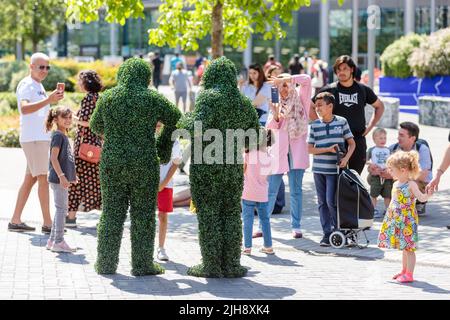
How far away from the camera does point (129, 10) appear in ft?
43.3

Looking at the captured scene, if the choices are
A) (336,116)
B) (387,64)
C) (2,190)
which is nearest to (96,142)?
(336,116)

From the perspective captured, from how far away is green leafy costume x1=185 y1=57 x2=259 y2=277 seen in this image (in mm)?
8000

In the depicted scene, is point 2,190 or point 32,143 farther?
point 2,190

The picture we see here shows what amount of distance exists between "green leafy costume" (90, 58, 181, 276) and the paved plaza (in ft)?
0.91

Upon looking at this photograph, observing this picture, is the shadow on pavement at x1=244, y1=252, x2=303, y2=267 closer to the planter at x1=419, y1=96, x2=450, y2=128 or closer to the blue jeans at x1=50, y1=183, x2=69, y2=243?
the blue jeans at x1=50, y1=183, x2=69, y2=243

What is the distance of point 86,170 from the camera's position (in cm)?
1078

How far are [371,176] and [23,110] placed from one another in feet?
13.9

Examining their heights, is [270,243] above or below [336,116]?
below

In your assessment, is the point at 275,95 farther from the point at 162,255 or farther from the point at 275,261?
the point at 162,255

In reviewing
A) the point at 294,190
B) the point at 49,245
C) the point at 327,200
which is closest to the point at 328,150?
the point at 327,200

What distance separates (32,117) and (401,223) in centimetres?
449

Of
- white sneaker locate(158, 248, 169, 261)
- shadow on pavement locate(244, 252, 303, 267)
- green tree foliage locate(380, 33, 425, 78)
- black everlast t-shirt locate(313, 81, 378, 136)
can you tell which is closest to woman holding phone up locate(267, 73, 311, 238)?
black everlast t-shirt locate(313, 81, 378, 136)

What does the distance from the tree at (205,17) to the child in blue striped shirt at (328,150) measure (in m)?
3.48

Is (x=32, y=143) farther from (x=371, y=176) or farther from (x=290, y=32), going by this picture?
(x=290, y=32)
